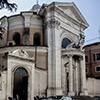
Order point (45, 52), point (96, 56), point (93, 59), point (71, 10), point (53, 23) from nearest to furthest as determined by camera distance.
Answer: point (45, 52) → point (53, 23) → point (71, 10) → point (96, 56) → point (93, 59)

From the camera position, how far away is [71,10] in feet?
148

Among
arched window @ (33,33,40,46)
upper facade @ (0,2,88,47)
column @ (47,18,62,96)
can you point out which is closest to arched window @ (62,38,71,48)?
upper facade @ (0,2,88,47)

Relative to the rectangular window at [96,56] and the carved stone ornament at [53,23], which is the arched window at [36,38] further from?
the rectangular window at [96,56]

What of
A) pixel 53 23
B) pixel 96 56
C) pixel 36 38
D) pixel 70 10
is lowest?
pixel 96 56

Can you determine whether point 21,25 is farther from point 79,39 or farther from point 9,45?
point 79,39

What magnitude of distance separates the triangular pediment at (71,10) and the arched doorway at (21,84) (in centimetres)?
1216

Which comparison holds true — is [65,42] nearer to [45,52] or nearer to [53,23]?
[53,23]

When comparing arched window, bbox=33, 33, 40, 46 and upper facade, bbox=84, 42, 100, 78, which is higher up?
arched window, bbox=33, 33, 40, 46

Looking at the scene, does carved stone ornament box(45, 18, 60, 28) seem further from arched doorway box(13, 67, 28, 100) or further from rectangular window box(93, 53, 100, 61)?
rectangular window box(93, 53, 100, 61)

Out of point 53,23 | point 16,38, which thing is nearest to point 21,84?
point 16,38

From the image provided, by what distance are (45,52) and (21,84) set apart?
267 inches

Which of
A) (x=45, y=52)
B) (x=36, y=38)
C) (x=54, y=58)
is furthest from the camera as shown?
(x=36, y=38)

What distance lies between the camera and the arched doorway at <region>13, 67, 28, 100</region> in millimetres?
34656

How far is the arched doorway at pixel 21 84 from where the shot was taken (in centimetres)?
3466
